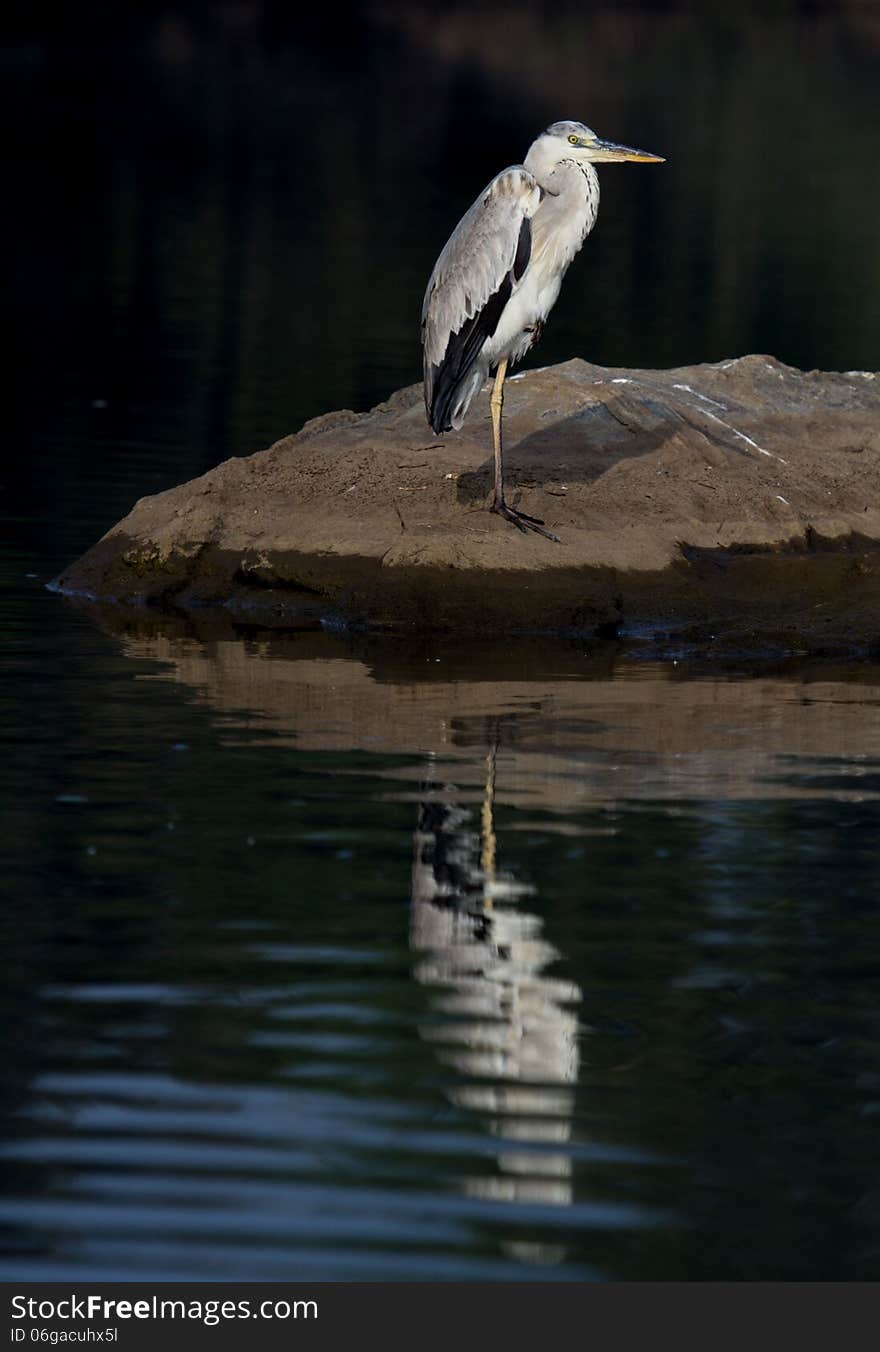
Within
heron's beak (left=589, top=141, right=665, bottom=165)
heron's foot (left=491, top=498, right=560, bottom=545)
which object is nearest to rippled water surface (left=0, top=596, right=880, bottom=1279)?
heron's foot (left=491, top=498, right=560, bottom=545)

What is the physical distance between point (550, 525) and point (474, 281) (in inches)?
49.9

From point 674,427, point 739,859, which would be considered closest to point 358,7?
point 674,427

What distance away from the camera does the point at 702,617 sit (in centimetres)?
1398

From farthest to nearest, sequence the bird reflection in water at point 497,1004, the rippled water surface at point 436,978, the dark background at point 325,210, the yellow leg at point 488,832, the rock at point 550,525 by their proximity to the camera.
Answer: the dark background at point 325,210
the rock at point 550,525
the yellow leg at point 488,832
the bird reflection in water at point 497,1004
the rippled water surface at point 436,978

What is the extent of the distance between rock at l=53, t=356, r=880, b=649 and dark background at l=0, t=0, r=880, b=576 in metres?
1.32

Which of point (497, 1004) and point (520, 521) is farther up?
point (520, 521)

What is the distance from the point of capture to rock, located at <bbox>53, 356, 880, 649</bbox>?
14078 mm

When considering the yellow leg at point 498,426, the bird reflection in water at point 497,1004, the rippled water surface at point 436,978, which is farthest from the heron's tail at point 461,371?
the bird reflection in water at point 497,1004

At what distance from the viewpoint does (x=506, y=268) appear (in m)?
14.1

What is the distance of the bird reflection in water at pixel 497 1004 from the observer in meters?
6.77

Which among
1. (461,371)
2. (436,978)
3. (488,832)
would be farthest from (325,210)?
(436,978)

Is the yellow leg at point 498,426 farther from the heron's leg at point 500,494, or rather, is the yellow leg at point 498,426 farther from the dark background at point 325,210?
the dark background at point 325,210

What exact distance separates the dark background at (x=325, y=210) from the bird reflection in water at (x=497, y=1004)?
6.78m

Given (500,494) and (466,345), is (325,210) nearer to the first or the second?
(466,345)
